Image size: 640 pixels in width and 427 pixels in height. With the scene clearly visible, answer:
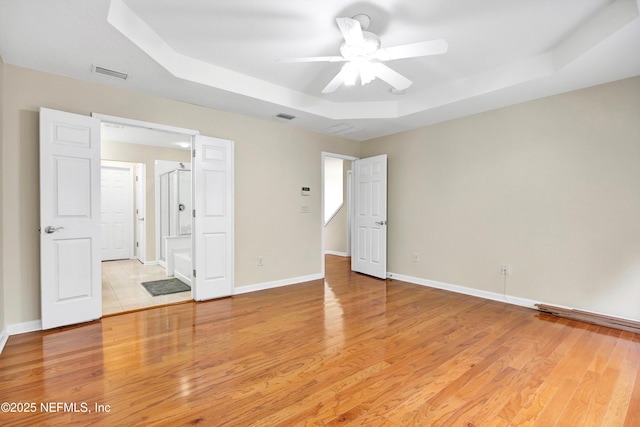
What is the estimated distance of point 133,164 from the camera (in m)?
6.68

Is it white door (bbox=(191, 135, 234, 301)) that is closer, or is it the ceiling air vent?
white door (bbox=(191, 135, 234, 301))

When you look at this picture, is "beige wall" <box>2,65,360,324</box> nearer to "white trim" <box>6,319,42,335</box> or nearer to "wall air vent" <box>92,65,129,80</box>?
"white trim" <box>6,319,42,335</box>

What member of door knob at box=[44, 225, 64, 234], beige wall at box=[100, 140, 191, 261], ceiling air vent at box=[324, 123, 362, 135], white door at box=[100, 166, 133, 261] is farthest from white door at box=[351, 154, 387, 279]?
white door at box=[100, 166, 133, 261]

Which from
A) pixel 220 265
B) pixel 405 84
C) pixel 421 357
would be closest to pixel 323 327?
pixel 421 357

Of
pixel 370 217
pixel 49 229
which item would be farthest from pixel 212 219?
pixel 370 217

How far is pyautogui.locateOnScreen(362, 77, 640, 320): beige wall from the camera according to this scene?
2910 millimetres

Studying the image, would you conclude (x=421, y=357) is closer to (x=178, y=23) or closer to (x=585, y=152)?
(x=585, y=152)

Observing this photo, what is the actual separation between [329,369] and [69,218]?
2.82m

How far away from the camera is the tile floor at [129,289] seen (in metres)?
3.52

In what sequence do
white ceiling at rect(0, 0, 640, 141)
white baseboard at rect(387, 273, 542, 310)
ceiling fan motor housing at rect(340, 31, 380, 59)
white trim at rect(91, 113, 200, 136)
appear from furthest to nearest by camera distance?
white baseboard at rect(387, 273, 542, 310), white trim at rect(91, 113, 200, 136), ceiling fan motor housing at rect(340, 31, 380, 59), white ceiling at rect(0, 0, 640, 141)

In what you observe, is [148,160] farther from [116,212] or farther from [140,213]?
[116,212]

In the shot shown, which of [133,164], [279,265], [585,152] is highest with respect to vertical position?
[133,164]

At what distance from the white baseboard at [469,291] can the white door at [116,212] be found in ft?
19.6

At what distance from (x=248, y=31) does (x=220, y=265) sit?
2.71m
